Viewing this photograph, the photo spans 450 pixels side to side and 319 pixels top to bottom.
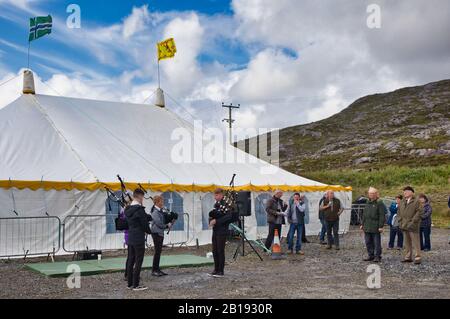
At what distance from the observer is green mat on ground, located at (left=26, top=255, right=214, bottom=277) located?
378 inches

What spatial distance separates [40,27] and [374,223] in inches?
470

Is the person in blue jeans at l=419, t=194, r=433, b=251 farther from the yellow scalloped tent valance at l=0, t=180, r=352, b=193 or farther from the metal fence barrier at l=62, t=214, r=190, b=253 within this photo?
the metal fence barrier at l=62, t=214, r=190, b=253

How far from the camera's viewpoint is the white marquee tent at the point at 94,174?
12.3 m

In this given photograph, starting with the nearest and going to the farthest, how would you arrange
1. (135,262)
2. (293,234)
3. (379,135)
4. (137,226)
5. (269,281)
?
(137,226) → (135,262) → (269,281) → (293,234) → (379,135)

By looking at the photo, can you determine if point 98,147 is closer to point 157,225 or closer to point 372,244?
point 157,225

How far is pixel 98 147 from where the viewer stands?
48.6ft

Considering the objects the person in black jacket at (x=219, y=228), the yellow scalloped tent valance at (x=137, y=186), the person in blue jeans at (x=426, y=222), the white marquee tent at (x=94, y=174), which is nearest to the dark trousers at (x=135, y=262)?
the person in black jacket at (x=219, y=228)

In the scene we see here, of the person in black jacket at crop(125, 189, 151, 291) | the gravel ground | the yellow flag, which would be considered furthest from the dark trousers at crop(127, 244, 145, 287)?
the yellow flag

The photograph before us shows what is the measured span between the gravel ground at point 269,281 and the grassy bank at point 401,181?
62.0 feet

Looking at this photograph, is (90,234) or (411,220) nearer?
(411,220)

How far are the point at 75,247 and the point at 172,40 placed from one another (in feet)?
31.7

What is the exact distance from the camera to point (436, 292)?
7594 millimetres

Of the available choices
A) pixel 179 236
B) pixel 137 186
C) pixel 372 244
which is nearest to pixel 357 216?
pixel 179 236

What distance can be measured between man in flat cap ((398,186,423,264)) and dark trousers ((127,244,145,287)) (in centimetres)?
589
